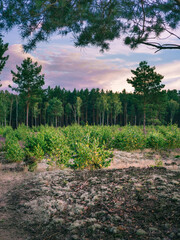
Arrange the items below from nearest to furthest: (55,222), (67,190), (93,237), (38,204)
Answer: (93,237) → (55,222) → (38,204) → (67,190)

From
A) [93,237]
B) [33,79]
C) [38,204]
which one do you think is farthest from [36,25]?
[33,79]

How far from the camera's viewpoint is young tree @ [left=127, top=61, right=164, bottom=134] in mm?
Result: 21422

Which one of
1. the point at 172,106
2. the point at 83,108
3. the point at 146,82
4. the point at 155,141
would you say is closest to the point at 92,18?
the point at 155,141

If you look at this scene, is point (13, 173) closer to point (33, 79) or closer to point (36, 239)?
point (36, 239)

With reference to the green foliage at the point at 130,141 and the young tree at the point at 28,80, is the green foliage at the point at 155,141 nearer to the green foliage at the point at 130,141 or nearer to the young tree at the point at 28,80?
the green foliage at the point at 130,141

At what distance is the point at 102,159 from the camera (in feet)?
15.9

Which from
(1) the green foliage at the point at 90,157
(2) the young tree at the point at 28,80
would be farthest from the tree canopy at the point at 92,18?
(2) the young tree at the point at 28,80

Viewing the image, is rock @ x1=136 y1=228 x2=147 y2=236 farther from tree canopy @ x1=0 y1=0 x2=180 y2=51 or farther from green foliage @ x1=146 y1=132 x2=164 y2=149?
green foliage @ x1=146 y1=132 x2=164 y2=149

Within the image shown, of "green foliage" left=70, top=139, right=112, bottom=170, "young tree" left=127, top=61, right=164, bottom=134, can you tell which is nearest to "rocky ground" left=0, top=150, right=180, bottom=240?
"green foliage" left=70, top=139, right=112, bottom=170

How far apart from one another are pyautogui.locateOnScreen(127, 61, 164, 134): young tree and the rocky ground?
1815 cm

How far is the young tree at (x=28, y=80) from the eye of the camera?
1004 inches

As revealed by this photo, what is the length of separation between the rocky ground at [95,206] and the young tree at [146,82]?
18.1 meters

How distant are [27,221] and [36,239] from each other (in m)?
0.51

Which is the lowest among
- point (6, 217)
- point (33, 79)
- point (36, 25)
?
point (6, 217)
